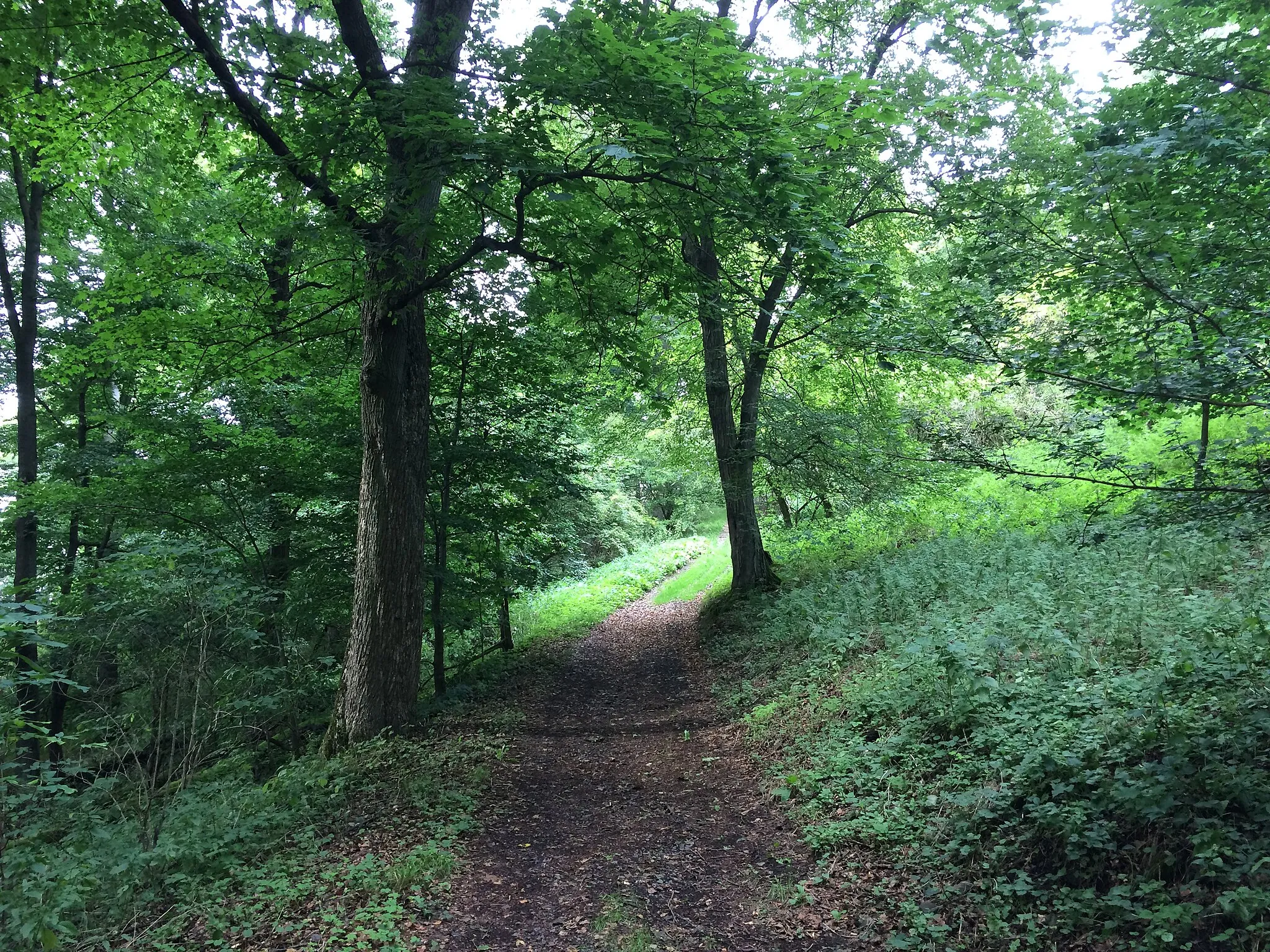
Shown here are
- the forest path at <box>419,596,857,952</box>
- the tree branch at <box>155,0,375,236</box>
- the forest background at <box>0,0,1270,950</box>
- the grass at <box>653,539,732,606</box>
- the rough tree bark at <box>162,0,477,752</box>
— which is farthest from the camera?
the grass at <box>653,539,732,606</box>

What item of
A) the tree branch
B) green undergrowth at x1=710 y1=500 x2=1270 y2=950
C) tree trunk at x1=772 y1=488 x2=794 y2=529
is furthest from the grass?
the tree branch

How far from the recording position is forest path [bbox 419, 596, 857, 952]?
3949 millimetres

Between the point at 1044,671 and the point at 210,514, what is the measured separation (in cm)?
999

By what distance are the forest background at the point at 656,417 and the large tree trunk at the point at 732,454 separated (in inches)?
3.2

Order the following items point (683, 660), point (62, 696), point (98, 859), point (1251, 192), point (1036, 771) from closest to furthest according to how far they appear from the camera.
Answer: point (1251, 192)
point (1036, 771)
point (98, 859)
point (62, 696)
point (683, 660)

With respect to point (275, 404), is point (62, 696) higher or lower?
lower

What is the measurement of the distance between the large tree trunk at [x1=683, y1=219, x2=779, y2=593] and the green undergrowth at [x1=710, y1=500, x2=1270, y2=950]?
14.5 ft

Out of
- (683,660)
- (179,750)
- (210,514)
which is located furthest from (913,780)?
(210,514)

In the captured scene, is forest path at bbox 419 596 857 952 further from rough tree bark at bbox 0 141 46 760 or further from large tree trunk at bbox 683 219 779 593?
rough tree bark at bbox 0 141 46 760

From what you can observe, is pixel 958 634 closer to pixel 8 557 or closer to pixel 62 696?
pixel 62 696

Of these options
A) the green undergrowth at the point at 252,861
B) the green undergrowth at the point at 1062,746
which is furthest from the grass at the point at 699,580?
the green undergrowth at the point at 252,861

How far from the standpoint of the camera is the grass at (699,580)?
740 inches

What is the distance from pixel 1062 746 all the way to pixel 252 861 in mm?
5411

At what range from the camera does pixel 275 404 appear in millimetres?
9727
